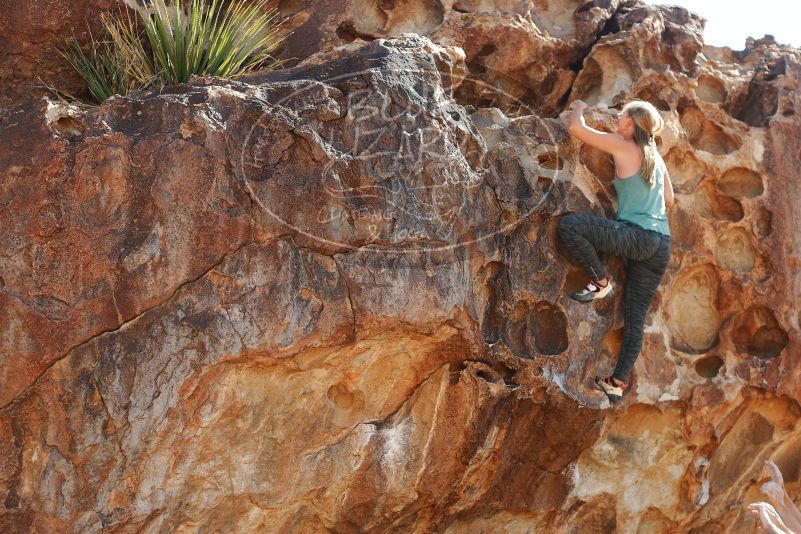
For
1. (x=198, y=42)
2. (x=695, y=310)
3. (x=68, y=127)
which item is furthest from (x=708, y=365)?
(x=68, y=127)

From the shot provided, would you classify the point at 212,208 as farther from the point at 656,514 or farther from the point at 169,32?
the point at 656,514

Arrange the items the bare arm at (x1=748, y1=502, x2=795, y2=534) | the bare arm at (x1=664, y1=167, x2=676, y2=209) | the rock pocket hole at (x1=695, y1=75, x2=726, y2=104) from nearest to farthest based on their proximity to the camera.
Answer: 1. the bare arm at (x1=748, y1=502, x2=795, y2=534)
2. the bare arm at (x1=664, y1=167, x2=676, y2=209)
3. the rock pocket hole at (x1=695, y1=75, x2=726, y2=104)

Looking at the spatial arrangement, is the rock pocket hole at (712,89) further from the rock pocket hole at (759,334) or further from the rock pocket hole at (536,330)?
the rock pocket hole at (536,330)

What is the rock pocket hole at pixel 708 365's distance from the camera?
20.7 feet

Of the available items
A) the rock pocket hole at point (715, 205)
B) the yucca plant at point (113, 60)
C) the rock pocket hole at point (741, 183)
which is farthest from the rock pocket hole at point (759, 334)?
the yucca plant at point (113, 60)

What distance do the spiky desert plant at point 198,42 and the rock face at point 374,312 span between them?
24.2 inches

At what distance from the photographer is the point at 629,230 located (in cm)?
563

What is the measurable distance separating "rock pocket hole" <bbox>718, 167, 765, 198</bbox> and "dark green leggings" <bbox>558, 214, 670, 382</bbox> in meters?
1.25

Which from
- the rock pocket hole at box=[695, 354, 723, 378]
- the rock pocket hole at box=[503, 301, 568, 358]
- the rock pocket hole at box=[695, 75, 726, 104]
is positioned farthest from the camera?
the rock pocket hole at box=[695, 75, 726, 104]

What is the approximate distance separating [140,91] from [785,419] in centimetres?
483

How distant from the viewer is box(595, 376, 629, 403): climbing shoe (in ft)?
19.0

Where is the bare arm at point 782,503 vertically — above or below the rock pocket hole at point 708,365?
above

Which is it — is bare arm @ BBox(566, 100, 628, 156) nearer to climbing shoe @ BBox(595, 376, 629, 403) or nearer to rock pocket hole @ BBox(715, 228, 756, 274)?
rock pocket hole @ BBox(715, 228, 756, 274)

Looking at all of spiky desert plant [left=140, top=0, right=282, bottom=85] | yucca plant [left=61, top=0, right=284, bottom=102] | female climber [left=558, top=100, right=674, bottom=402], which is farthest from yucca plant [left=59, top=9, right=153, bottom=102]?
female climber [left=558, top=100, right=674, bottom=402]
